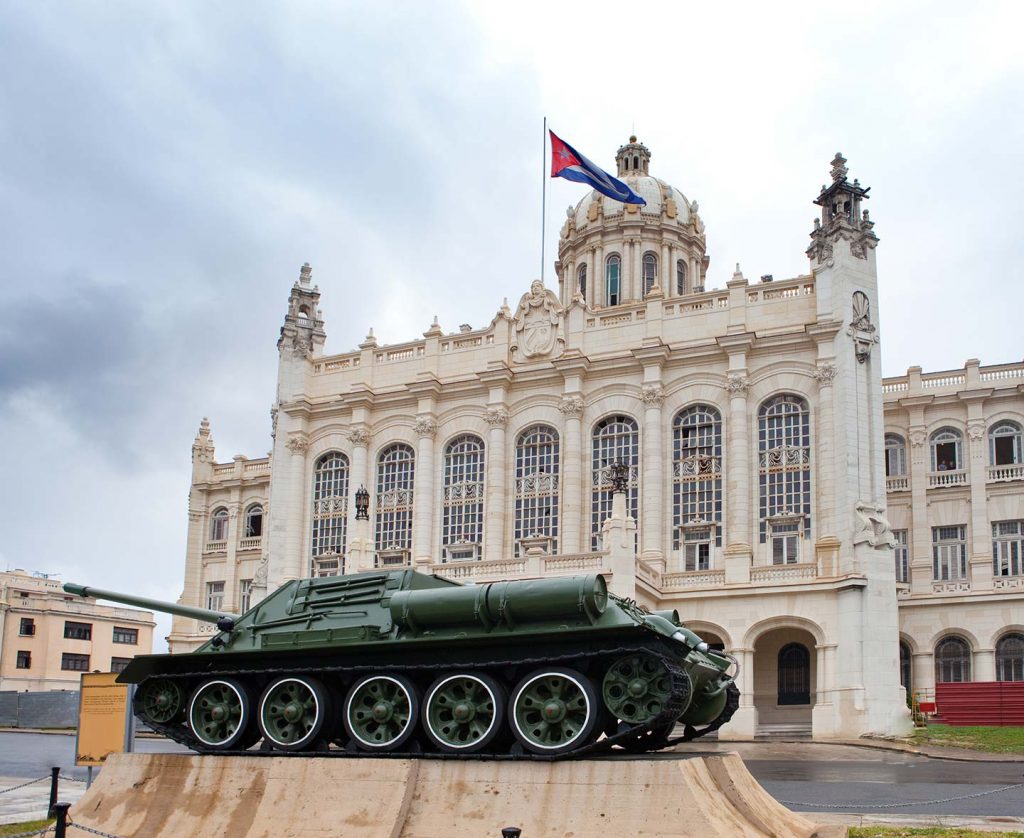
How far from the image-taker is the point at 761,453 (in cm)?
4297

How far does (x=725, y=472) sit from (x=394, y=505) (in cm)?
1375

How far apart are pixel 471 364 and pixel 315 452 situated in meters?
7.91

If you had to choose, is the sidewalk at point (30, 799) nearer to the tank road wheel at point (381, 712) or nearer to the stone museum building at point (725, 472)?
the tank road wheel at point (381, 712)

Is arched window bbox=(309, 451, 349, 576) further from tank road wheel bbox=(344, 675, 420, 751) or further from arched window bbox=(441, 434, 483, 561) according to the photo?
tank road wheel bbox=(344, 675, 420, 751)

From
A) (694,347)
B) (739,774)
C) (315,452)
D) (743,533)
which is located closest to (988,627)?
(743,533)

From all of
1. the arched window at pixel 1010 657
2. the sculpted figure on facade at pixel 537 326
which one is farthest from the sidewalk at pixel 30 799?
the arched window at pixel 1010 657

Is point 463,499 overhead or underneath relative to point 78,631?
overhead

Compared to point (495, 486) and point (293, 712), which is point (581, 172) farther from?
point (293, 712)

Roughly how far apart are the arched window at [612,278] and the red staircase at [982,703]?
2338cm

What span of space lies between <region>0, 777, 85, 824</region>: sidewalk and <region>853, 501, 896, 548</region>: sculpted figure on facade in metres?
25.8

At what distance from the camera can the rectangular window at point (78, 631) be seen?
78562 millimetres

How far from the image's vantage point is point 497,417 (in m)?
47.2

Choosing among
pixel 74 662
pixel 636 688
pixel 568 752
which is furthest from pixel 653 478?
pixel 74 662

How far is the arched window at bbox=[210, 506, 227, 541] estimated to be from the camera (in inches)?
2434
